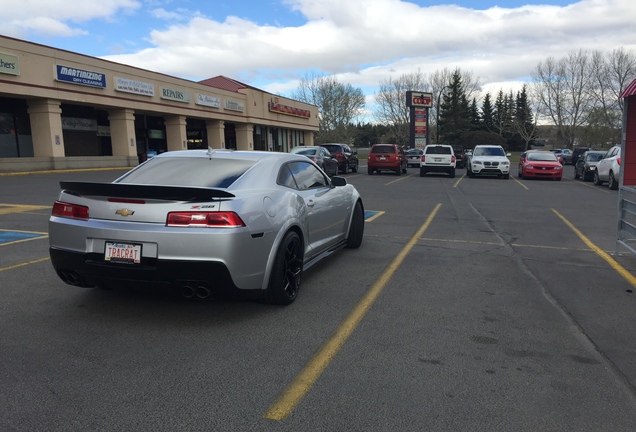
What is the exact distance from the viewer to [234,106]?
38.9 meters

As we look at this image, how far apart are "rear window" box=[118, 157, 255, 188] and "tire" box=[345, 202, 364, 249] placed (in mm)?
2604

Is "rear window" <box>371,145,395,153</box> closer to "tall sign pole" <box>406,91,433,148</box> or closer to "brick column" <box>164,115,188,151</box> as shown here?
"brick column" <box>164,115,188,151</box>

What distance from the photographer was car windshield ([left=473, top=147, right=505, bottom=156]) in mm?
25609

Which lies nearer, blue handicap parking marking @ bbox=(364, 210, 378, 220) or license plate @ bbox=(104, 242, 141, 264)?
license plate @ bbox=(104, 242, 141, 264)

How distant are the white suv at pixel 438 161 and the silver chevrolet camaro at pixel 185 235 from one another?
72.3ft

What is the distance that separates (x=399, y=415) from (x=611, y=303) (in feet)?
10.9

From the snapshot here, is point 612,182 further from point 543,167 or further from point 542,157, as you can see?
point 542,157

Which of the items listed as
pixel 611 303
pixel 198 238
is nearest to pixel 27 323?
pixel 198 238

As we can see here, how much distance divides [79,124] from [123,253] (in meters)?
27.7

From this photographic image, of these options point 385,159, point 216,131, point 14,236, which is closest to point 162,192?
point 14,236

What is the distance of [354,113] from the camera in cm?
7938

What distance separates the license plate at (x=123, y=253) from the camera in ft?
13.0

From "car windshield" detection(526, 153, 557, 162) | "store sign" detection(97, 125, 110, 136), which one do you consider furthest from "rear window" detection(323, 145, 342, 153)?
"store sign" detection(97, 125, 110, 136)

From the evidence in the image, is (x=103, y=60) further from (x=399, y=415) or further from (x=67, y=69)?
(x=399, y=415)
